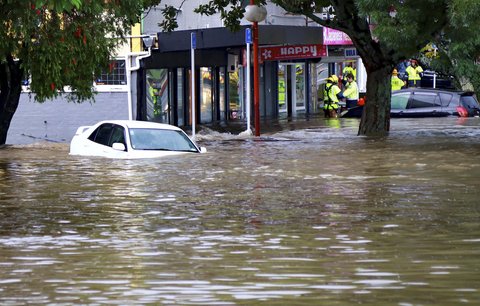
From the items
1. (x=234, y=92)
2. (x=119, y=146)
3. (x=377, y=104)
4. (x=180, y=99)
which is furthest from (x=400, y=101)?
(x=119, y=146)

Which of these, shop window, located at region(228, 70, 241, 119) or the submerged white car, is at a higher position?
shop window, located at region(228, 70, 241, 119)

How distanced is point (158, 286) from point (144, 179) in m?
8.81

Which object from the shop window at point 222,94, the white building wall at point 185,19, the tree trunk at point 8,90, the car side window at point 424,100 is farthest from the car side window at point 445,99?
the tree trunk at point 8,90

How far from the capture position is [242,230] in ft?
38.5

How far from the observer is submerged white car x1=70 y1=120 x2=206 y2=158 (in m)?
20.3

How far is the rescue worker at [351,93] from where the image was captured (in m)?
42.0

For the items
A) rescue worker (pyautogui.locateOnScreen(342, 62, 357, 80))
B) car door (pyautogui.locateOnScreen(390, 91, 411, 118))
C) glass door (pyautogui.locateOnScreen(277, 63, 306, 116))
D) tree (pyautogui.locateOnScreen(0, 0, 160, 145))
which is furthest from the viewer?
glass door (pyautogui.locateOnScreen(277, 63, 306, 116))

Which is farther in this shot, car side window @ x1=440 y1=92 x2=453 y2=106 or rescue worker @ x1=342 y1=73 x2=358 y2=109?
rescue worker @ x1=342 y1=73 x2=358 y2=109

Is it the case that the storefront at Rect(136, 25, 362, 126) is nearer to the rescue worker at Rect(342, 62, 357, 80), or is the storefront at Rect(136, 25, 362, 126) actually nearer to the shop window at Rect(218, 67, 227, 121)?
the shop window at Rect(218, 67, 227, 121)

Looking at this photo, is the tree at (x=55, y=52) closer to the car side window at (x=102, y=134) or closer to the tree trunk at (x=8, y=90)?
the tree trunk at (x=8, y=90)

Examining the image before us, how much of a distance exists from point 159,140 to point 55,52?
4.74 metres

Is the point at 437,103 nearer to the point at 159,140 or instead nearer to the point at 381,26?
the point at 381,26

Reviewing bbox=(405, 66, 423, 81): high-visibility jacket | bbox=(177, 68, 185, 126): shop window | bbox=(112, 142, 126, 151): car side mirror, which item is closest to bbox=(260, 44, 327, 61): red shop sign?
bbox=(177, 68, 185, 126): shop window

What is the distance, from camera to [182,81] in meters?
40.0
